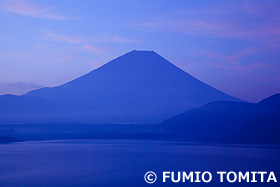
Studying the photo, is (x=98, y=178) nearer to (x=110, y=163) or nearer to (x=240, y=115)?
(x=110, y=163)

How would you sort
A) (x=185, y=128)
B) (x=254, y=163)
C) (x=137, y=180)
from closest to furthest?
1. (x=137, y=180)
2. (x=254, y=163)
3. (x=185, y=128)

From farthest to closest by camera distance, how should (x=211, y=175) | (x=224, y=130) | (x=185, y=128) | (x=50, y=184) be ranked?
(x=185, y=128) < (x=224, y=130) < (x=211, y=175) < (x=50, y=184)

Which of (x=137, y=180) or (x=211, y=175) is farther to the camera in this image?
(x=211, y=175)

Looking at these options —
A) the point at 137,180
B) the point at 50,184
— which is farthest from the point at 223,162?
the point at 50,184

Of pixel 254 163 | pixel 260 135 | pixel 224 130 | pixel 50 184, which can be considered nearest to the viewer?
pixel 50 184

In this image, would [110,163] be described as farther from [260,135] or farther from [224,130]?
[224,130]

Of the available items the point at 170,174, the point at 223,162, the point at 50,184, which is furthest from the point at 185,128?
the point at 50,184
